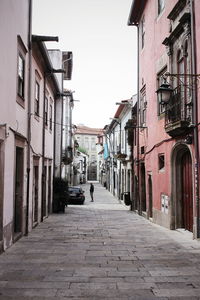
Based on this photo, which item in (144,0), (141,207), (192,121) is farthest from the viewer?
(141,207)

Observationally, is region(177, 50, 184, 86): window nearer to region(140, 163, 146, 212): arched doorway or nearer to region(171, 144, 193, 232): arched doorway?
region(171, 144, 193, 232): arched doorway

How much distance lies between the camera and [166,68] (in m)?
13.7

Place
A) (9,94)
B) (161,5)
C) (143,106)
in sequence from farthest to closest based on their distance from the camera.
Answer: (143,106), (161,5), (9,94)

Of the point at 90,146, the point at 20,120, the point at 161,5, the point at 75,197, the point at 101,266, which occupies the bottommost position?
the point at 101,266

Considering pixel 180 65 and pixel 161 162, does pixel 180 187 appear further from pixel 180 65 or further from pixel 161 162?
pixel 180 65

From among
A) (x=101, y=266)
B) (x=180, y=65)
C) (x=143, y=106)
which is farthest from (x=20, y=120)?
(x=143, y=106)

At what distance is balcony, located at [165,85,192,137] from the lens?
10.7 metres

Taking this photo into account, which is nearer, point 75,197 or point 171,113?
point 171,113

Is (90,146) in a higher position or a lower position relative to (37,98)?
higher

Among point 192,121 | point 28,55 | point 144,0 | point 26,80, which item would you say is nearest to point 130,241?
point 192,121

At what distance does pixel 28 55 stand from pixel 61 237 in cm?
626

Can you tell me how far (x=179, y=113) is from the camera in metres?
11.2

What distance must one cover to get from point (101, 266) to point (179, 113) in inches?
231

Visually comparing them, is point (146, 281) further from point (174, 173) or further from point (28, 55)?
point (28, 55)
